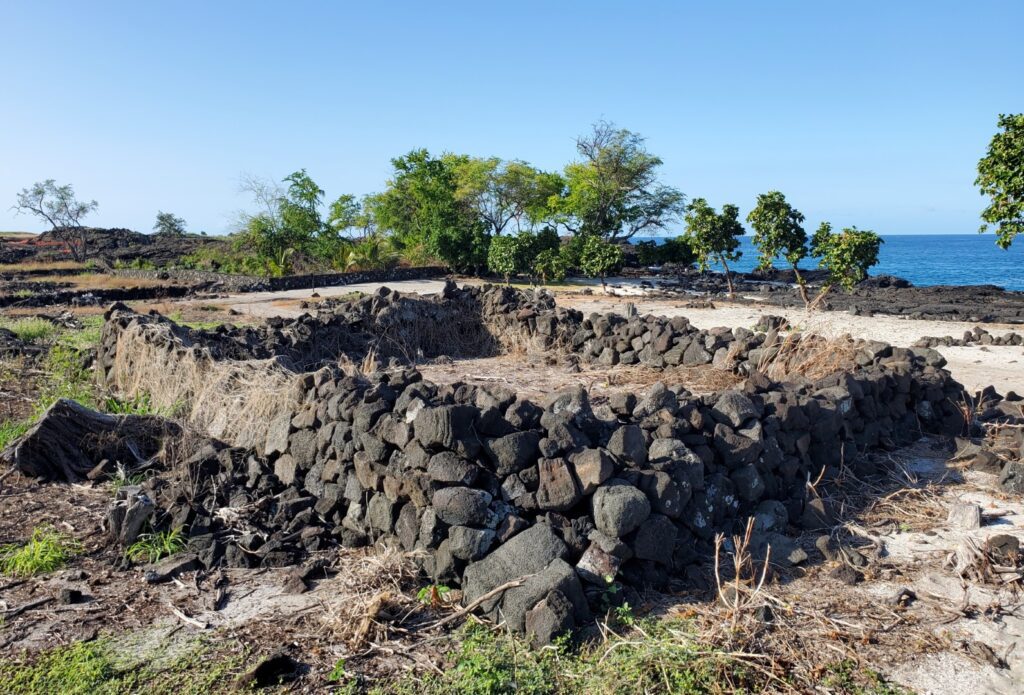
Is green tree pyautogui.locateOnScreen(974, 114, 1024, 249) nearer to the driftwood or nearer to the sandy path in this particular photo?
the sandy path

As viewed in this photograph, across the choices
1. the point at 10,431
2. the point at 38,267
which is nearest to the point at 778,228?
the point at 10,431

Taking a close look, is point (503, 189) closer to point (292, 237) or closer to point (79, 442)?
Answer: point (292, 237)

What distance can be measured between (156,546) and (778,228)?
68.8 feet

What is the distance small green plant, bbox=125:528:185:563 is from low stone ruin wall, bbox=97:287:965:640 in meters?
0.10

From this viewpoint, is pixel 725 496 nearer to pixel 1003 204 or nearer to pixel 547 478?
pixel 547 478

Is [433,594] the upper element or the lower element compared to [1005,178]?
lower

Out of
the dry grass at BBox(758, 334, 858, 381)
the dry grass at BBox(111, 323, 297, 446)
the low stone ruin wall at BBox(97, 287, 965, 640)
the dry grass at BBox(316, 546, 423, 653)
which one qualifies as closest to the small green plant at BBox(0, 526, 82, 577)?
the low stone ruin wall at BBox(97, 287, 965, 640)

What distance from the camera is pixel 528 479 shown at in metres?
4.75

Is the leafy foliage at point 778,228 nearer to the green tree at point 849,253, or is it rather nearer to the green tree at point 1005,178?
the green tree at point 849,253

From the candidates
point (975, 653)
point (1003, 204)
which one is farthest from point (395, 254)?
point (975, 653)

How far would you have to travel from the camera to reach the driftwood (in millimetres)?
6547

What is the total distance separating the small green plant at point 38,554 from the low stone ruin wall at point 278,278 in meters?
22.8

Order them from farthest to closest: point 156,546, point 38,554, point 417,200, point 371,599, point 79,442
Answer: point 417,200
point 79,442
point 156,546
point 38,554
point 371,599

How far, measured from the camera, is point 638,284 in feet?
104
